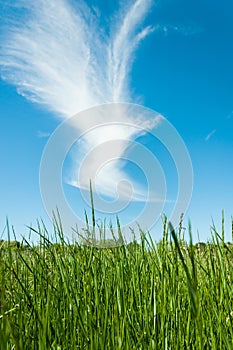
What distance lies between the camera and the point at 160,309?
1.75 m

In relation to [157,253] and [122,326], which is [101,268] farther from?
[122,326]

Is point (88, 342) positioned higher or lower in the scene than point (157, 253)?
lower

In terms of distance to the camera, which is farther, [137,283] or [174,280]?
[137,283]

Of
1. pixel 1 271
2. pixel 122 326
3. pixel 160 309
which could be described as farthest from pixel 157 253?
pixel 1 271

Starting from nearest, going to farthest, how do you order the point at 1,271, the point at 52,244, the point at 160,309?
1. the point at 1,271
2. the point at 160,309
3. the point at 52,244

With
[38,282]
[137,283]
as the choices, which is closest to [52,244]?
[38,282]

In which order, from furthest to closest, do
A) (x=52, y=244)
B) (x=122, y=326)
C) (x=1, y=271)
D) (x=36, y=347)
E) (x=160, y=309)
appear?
(x=52, y=244) < (x=160, y=309) < (x=36, y=347) < (x=122, y=326) < (x=1, y=271)

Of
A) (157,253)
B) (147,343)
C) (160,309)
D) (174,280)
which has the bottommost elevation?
(147,343)

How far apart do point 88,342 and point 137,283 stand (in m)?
0.46

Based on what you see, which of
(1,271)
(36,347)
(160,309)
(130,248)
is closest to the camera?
(1,271)

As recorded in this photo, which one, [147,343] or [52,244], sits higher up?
[52,244]

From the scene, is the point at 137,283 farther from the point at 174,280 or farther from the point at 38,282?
the point at 38,282

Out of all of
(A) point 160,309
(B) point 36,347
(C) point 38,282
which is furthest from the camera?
(C) point 38,282

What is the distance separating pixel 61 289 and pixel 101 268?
0.24 metres
